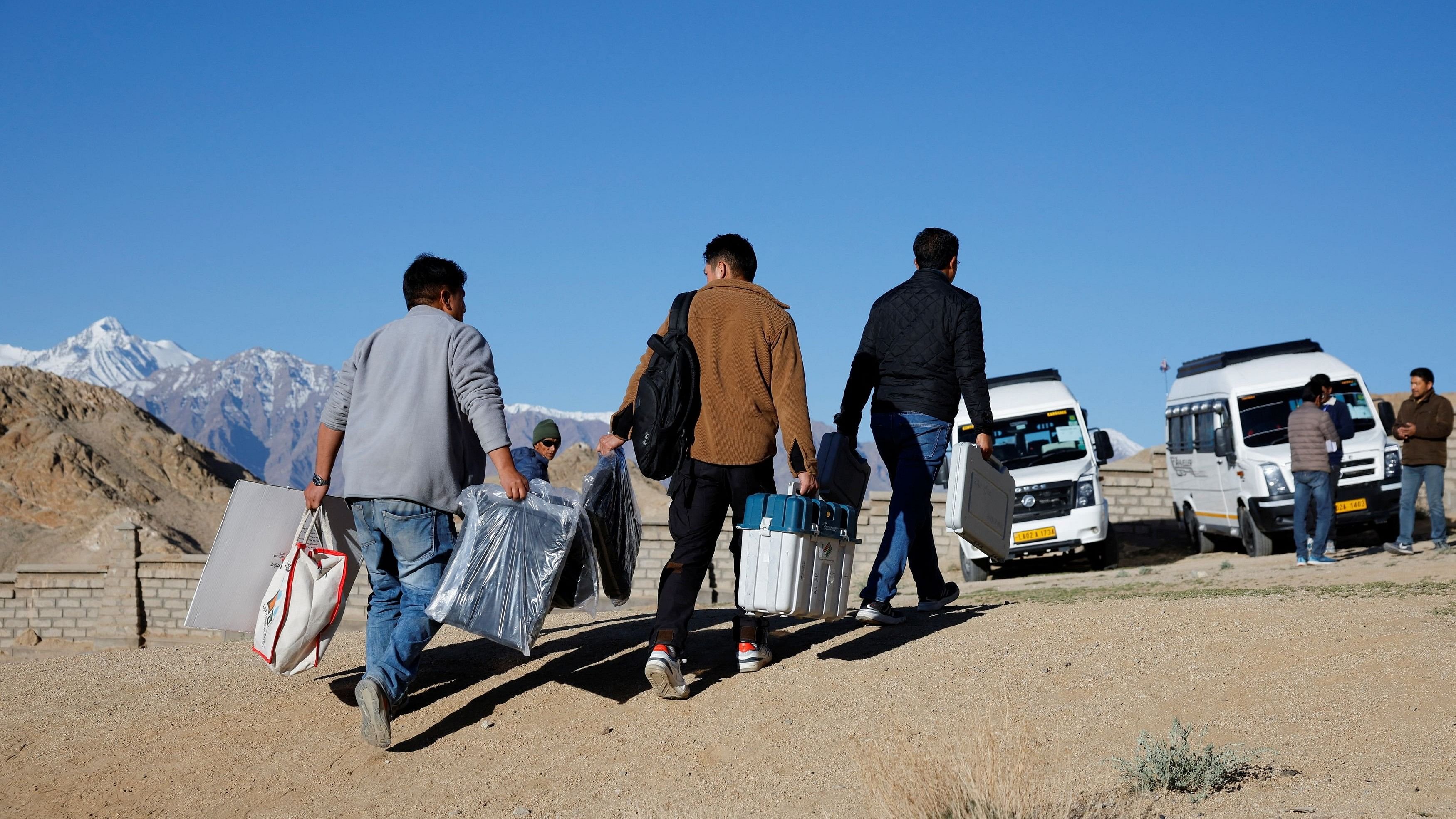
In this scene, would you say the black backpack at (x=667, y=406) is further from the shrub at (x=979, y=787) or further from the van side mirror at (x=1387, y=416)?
the van side mirror at (x=1387, y=416)

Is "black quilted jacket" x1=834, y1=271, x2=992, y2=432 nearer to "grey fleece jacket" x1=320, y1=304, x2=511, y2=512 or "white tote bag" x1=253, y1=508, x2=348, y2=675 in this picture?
"grey fleece jacket" x1=320, y1=304, x2=511, y2=512

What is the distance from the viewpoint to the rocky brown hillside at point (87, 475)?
42.8 m

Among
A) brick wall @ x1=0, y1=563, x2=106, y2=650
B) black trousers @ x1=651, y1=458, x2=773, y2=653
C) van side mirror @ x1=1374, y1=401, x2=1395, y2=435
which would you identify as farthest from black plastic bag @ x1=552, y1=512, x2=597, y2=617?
brick wall @ x1=0, y1=563, x2=106, y2=650

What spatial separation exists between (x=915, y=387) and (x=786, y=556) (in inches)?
62.2

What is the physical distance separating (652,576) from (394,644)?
14277 mm

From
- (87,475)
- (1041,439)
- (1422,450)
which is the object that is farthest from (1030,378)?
(87,475)

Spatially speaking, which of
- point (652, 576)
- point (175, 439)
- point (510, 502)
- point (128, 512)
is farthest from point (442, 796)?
point (175, 439)

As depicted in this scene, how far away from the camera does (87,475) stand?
48.0 meters

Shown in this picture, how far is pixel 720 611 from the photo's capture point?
327 inches

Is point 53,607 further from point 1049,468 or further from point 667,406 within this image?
point 667,406

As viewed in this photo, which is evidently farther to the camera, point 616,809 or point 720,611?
point 720,611

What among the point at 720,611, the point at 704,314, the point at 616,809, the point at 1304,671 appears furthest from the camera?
the point at 720,611

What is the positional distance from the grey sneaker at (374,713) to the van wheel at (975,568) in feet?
37.8

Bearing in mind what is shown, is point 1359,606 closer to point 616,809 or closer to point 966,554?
point 616,809
